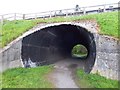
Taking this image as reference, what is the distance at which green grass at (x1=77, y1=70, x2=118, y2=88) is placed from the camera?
17.6 meters

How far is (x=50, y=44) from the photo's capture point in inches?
1118

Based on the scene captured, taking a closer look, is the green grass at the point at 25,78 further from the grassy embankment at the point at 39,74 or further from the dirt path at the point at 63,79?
the dirt path at the point at 63,79

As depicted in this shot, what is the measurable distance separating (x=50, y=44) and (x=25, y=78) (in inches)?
403

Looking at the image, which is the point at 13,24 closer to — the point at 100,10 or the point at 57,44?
the point at 57,44

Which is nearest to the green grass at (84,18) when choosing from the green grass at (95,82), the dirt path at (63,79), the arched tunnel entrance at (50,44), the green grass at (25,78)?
the arched tunnel entrance at (50,44)

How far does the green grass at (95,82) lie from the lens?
57.6ft

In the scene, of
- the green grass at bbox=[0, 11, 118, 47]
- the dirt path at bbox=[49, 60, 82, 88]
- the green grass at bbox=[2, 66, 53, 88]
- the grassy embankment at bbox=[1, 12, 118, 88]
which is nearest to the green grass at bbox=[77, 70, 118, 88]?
the grassy embankment at bbox=[1, 12, 118, 88]

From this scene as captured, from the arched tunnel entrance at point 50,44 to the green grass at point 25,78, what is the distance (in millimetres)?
1811

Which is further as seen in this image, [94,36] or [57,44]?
[57,44]

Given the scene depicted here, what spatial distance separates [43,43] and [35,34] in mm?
2600

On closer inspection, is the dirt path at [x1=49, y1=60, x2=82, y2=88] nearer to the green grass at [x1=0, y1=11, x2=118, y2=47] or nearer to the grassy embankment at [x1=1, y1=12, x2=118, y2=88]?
the grassy embankment at [x1=1, y1=12, x2=118, y2=88]

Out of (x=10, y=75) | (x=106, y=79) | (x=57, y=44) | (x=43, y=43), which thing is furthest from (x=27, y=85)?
(x=57, y=44)

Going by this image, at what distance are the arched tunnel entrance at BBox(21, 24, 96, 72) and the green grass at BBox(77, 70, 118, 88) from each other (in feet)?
6.22

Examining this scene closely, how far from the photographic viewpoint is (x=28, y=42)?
23.2 meters
